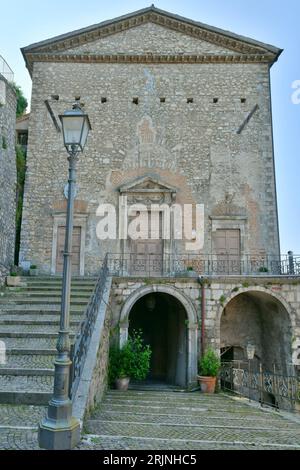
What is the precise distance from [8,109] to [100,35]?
21.5 ft

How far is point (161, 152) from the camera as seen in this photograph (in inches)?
647

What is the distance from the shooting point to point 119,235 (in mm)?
15562

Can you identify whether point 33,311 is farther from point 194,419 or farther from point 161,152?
point 161,152

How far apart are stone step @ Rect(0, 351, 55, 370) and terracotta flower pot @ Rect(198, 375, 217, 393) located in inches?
218

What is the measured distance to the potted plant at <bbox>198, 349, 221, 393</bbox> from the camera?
1098cm

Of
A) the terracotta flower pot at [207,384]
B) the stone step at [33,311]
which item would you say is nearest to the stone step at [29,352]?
the stone step at [33,311]

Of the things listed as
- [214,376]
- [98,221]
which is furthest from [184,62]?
[214,376]

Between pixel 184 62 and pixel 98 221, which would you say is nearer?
pixel 98 221

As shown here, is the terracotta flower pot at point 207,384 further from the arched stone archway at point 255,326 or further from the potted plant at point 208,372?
the arched stone archway at point 255,326

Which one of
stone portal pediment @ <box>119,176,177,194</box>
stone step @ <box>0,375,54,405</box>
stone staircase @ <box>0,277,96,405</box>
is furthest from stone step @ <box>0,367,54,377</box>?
stone portal pediment @ <box>119,176,177,194</box>

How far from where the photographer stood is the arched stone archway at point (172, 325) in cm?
1177

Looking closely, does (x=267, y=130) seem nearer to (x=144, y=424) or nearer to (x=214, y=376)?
(x=214, y=376)

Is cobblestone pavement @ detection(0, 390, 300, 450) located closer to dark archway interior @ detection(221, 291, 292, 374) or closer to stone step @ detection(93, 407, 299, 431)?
stone step @ detection(93, 407, 299, 431)
